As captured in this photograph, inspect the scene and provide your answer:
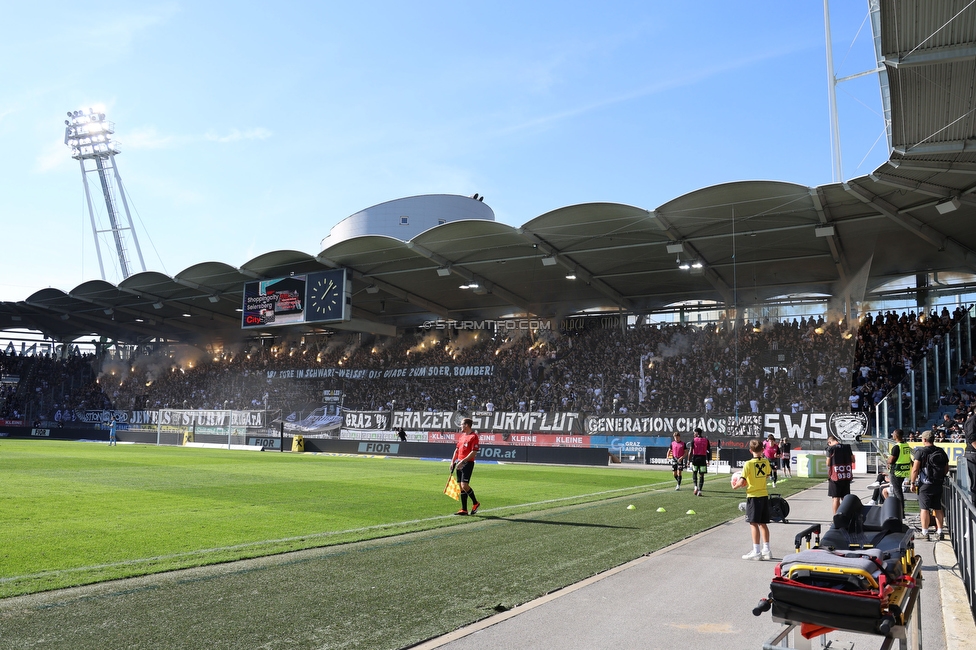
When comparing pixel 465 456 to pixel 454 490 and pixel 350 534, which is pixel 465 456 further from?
pixel 350 534

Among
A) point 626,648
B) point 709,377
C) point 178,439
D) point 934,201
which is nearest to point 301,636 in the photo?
point 626,648

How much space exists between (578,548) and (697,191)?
2221 centimetres

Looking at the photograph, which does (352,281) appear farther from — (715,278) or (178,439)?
(715,278)

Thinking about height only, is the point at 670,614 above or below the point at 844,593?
below

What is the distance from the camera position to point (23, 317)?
62406mm

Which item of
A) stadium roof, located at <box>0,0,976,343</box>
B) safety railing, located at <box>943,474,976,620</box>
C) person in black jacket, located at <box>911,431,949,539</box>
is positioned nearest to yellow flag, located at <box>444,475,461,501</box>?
person in black jacket, located at <box>911,431,949,539</box>

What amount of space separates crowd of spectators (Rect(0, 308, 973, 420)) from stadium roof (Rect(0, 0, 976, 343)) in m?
2.76

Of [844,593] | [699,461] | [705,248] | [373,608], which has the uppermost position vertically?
[705,248]

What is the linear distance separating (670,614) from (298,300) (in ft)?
130

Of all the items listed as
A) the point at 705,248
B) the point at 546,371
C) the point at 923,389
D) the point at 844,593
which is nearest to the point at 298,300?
the point at 546,371

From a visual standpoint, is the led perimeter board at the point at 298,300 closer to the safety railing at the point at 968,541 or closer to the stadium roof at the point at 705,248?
the stadium roof at the point at 705,248

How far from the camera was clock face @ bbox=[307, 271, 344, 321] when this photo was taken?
42.6m

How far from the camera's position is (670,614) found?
21.5 ft

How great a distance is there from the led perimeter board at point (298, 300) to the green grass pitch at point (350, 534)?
2190cm
